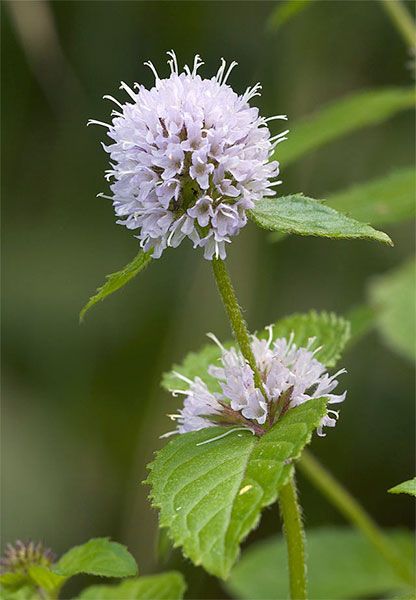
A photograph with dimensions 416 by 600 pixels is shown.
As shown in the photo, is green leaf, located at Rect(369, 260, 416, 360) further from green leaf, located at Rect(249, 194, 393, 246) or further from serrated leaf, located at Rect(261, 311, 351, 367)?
green leaf, located at Rect(249, 194, 393, 246)

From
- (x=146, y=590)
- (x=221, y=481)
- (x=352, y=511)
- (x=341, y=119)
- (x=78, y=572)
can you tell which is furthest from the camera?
(x=341, y=119)

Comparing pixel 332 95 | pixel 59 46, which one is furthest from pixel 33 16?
pixel 332 95

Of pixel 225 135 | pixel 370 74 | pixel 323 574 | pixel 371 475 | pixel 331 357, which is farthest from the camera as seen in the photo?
pixel 370 74

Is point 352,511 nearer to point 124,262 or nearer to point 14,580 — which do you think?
point 14,580

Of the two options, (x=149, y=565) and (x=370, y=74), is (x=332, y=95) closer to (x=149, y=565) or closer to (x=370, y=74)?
(x=370, y=74)

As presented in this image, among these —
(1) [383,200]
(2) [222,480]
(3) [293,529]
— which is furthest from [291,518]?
(1) [383,200]
